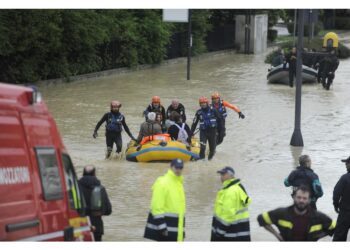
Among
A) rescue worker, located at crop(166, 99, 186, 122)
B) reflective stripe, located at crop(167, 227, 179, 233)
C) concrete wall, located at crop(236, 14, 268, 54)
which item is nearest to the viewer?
reflective stripe, located at crop(167, 227, 179, 233)

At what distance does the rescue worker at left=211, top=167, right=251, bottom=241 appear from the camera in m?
10.4

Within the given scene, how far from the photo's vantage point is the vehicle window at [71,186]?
8.75m

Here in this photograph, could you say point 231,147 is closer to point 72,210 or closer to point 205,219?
point 205,219

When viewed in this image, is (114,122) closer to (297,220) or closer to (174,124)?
(174,124)

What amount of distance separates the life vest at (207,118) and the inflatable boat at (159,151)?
0.70 metres

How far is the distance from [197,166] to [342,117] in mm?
10144

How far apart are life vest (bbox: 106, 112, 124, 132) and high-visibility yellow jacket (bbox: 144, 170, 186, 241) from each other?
967 cm

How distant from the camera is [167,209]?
10.3 metres

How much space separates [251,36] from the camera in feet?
180

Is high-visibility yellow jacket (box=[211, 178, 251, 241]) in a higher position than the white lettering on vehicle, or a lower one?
lower

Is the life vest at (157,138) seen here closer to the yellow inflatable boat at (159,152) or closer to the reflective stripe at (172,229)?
the yellow inflatable boat at (159,152)

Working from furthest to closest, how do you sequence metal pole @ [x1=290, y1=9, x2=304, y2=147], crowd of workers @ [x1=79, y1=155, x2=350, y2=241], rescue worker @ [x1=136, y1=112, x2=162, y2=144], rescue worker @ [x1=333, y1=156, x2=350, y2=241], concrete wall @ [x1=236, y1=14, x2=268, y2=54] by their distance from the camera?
concrete wall @ [x1=236, y1=14, x2=268, y2=54] → metal pole @ [x1=290, y1=9, x2=304, y2=147] → rescue worker @ [x1=136, y1=112, x2=162, y2=144] → rescue worker @ [x1=333, y1=156, x2=350, y2=241] → crowd of workers @ [x1=79, y1=155, x2=350, y2=241]

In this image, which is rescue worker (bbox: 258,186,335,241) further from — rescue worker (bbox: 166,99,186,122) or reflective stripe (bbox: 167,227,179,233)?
rescue worker (bbox: 166,99,186,122)

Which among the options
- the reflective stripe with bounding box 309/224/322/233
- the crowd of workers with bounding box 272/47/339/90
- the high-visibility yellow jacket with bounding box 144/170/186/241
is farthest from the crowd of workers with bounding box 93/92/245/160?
the crowd of workers with bounding box 272/47/339/90
